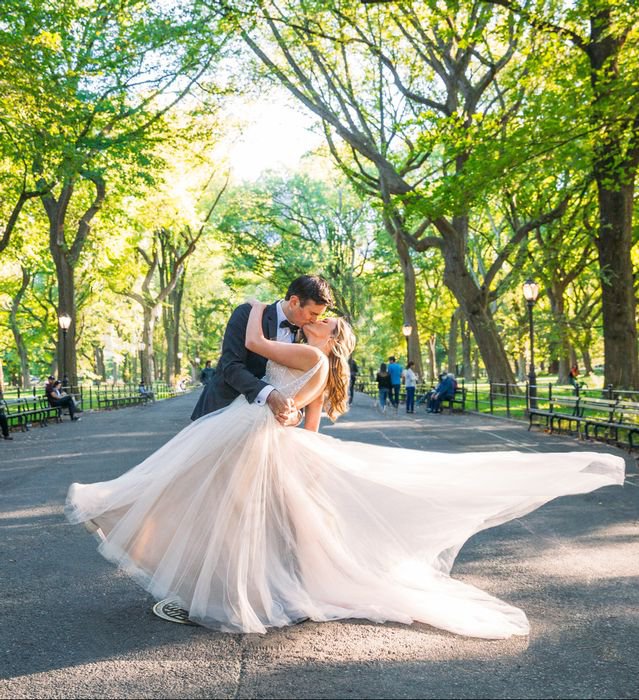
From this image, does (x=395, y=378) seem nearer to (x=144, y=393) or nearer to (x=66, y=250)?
(x=66, y=250)

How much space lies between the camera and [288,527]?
4.84 m

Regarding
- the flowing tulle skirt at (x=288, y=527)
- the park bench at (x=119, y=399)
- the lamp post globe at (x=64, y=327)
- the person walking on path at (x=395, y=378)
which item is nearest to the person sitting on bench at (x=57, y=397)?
the lamp post globe at (x=64, y=327)

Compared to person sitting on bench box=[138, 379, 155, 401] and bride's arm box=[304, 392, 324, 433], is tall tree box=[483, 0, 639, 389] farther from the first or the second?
person sitting on bench box=[138, 379, 155, 401]

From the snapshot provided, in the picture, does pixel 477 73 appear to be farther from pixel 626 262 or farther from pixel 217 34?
pixel 626 262

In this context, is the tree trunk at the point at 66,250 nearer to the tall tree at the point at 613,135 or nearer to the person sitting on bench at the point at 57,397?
the person sitting on bench at the point at 57,397

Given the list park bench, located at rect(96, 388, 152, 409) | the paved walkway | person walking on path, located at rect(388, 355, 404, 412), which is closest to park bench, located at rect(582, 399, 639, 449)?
the paved walkway

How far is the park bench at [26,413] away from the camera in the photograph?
71.5 feet

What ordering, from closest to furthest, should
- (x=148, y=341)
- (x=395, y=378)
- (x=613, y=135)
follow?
(x=613, y=135)
(x=395, y=378)
(x=148, y=341)

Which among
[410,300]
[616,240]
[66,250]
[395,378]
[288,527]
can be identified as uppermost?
[66,250]

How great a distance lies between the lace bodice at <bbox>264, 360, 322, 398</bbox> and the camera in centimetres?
482

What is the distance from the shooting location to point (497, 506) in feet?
17.1

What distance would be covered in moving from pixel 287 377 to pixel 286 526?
2.82 ft

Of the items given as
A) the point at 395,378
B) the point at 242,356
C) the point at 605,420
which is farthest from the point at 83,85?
the point at 242,356

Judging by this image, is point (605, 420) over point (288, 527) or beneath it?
beneath
